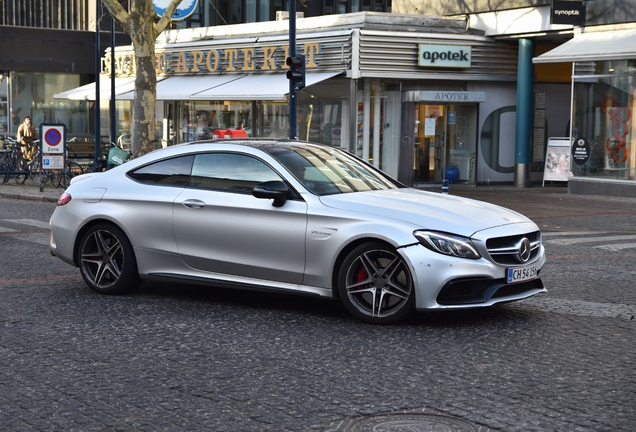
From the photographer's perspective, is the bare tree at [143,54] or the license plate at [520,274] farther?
the bare tree at [143,54]

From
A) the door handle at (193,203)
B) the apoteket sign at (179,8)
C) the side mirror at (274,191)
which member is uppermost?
the apoteket sign at (179,8)

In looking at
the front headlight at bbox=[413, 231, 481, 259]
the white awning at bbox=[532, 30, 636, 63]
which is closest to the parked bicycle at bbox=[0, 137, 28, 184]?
the white awning at bbox=[532, 30, 636, 63]

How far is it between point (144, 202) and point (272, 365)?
9.51ft

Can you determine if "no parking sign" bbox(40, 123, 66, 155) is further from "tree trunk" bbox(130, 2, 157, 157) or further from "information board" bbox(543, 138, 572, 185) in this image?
"information board" bbox(543, 138, 572, 185)

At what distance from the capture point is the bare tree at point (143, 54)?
24.2 meters

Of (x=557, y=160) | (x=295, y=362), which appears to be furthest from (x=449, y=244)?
(x=557, y=160)

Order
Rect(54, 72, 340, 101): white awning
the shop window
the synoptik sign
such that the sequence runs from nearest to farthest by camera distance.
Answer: the shop window < Rect(54, 72, 340, 101): white awning < the synoptik sign

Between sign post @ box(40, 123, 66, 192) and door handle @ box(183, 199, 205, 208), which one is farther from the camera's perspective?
sign post @ box(40, 123, 66, 192)

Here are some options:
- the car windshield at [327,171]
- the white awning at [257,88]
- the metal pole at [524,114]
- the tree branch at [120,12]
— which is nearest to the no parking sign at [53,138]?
the tree branch at [120,12]

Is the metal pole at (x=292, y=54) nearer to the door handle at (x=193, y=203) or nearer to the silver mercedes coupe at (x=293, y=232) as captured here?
the silver mercedes coupe at (x=293, y=232)

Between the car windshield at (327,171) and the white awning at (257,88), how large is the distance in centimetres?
1577

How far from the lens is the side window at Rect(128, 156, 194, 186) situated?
877 cm

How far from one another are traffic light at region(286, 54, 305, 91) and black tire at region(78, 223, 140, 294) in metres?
12.4

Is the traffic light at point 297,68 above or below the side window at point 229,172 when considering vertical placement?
above
